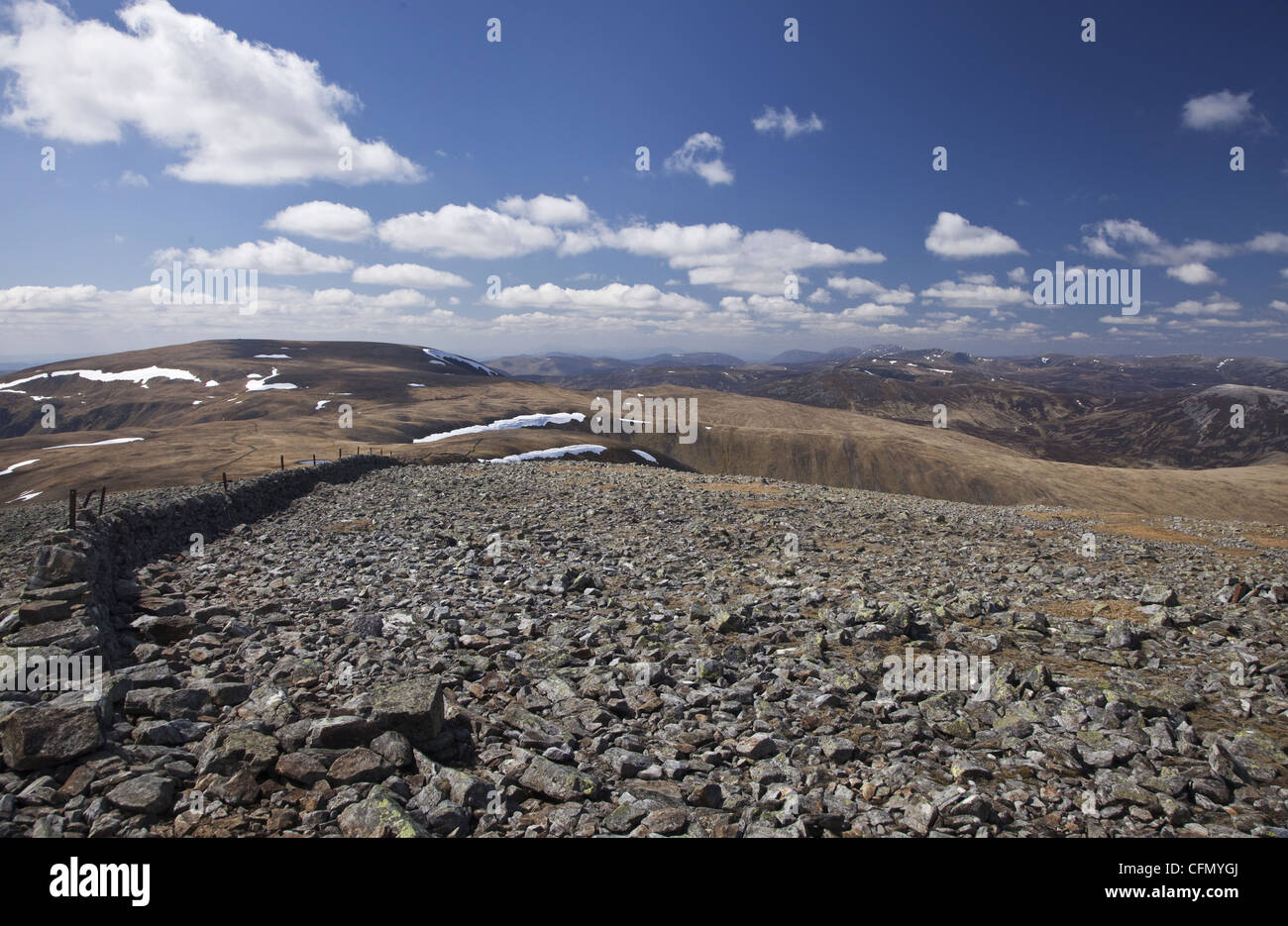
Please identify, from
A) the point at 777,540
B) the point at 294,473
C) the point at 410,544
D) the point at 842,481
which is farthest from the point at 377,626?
the point at 842,481

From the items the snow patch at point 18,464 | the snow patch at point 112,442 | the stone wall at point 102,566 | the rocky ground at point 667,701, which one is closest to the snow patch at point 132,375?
the snow patch at point 112,442

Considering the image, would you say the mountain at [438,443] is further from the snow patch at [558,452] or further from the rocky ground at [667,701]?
the rocky ground at [667,701]

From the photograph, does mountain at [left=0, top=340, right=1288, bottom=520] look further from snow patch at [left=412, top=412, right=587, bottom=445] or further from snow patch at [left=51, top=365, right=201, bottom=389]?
snow patch at [left=51, top=365, right=201, bottom=389]

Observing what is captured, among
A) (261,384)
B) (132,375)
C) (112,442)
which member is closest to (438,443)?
(112,442)

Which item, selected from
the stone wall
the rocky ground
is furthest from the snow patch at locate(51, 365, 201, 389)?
the rocky ground

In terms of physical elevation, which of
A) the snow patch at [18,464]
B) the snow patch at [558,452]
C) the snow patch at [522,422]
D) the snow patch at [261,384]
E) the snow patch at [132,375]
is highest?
the snow patch at [132,375]
